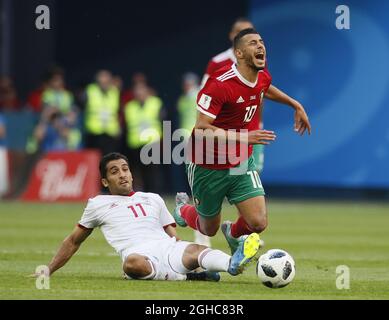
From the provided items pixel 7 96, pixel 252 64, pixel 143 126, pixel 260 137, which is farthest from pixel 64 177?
pixel 260 137

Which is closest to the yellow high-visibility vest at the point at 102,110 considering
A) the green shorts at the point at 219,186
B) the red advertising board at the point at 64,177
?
the red advertising board at the point at 64,177

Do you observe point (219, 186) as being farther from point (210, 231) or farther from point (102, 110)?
point (102, 110)

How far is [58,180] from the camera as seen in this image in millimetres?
20969

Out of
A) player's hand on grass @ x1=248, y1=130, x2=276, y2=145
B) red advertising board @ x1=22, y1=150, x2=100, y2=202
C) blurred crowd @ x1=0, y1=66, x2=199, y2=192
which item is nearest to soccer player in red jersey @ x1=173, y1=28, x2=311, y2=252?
player's hand on grass @ x1=248, y1=130, x2=276, y2=145

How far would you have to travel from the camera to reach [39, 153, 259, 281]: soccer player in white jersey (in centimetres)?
917

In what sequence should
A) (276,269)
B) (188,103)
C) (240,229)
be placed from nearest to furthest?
(276,269), (240,229), (188,103)

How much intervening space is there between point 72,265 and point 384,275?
2929mm

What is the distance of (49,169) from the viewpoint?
2091 cm

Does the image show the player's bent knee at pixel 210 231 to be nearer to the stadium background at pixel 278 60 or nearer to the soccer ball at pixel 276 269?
the soccer ball at pixel 276 269

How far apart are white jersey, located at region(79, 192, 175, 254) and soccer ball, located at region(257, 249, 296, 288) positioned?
1.12 meters

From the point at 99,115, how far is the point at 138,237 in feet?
43.1

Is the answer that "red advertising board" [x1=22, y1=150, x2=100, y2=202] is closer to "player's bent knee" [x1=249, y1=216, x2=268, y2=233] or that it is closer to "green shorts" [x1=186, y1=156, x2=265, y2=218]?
"green shorts" [x1=186, y1=156, x2=265, y2=218]

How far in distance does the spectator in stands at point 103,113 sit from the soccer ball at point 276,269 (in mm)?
13575
